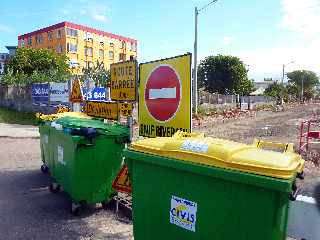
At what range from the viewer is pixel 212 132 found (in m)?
18.7

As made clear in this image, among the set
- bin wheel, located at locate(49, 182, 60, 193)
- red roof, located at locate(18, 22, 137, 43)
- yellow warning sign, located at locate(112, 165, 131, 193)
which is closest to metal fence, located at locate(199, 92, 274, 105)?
bin wheel, located at locate(49, 182, 60, 193)

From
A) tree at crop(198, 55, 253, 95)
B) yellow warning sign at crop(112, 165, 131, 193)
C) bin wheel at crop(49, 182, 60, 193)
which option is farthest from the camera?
tree at crop(198, 55, 253, 95)

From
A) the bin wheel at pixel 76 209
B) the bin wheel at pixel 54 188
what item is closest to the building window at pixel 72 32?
the bin wheel at pixel 54 188

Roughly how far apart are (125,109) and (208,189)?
10.9 feet

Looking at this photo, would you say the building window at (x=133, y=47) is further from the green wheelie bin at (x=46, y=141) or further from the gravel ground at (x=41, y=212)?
the green wheelie bin at (x=46, y=141)

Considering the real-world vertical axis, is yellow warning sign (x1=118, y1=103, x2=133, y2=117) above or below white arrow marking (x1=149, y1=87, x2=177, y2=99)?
below

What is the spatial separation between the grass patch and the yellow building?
1986 inches

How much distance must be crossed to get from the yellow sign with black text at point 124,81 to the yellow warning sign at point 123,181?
1.28 metres

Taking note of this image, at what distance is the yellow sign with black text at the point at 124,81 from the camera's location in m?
6.21

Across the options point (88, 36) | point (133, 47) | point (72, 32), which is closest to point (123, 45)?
point (133, 47)

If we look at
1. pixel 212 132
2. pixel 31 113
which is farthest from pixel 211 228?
pixel 31 113

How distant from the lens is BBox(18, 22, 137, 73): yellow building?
238 ft

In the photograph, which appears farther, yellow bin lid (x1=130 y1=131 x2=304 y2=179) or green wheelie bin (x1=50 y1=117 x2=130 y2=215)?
green wheelie bin (x1=50 y1=117 x2=130 y2=215)

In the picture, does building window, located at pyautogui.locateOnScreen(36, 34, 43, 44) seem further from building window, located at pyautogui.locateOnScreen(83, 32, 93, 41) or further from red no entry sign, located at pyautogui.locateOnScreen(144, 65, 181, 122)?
red no entry sign, located at pyautogui.locateOnScreen(144, 65, 181, 122)
